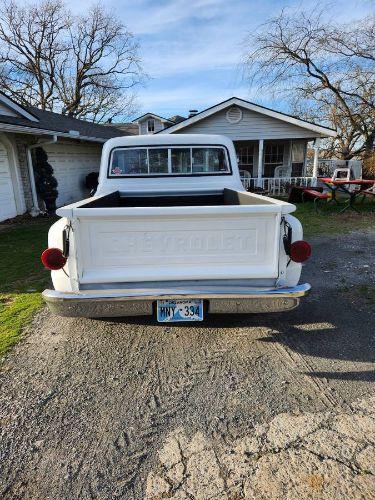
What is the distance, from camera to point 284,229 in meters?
2.71

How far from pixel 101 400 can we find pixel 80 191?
1388 centimetres

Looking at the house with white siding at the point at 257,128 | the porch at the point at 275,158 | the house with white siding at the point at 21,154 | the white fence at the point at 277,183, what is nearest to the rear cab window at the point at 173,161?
the house with white siding at the point at 21,154

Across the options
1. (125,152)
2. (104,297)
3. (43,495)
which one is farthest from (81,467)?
(125,152)

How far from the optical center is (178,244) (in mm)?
2686

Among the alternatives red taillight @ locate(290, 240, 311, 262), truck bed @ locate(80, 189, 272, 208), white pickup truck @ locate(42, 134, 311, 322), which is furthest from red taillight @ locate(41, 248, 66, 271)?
truck bed @ locate(80, 189, 272, 208)

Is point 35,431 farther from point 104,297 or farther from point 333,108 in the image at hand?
point 333,108

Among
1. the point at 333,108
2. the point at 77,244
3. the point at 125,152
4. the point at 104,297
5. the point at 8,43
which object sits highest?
the point at 8,43

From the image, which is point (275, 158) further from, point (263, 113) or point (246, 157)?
point (263, 113)

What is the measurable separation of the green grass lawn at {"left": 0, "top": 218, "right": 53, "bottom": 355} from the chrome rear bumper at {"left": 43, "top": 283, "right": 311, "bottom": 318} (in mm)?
1068

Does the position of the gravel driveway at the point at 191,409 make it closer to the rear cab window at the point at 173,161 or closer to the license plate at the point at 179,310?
the license plate at the point at 179,310

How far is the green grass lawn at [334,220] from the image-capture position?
8359 mm

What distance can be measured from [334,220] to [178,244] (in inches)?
317

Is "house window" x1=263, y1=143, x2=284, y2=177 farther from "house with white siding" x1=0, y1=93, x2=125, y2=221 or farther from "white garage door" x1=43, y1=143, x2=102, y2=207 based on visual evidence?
"house with white siding" x1=0, y1=93, x2=125, y2=221

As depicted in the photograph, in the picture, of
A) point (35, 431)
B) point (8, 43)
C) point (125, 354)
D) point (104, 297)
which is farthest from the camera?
point (8, 43)
